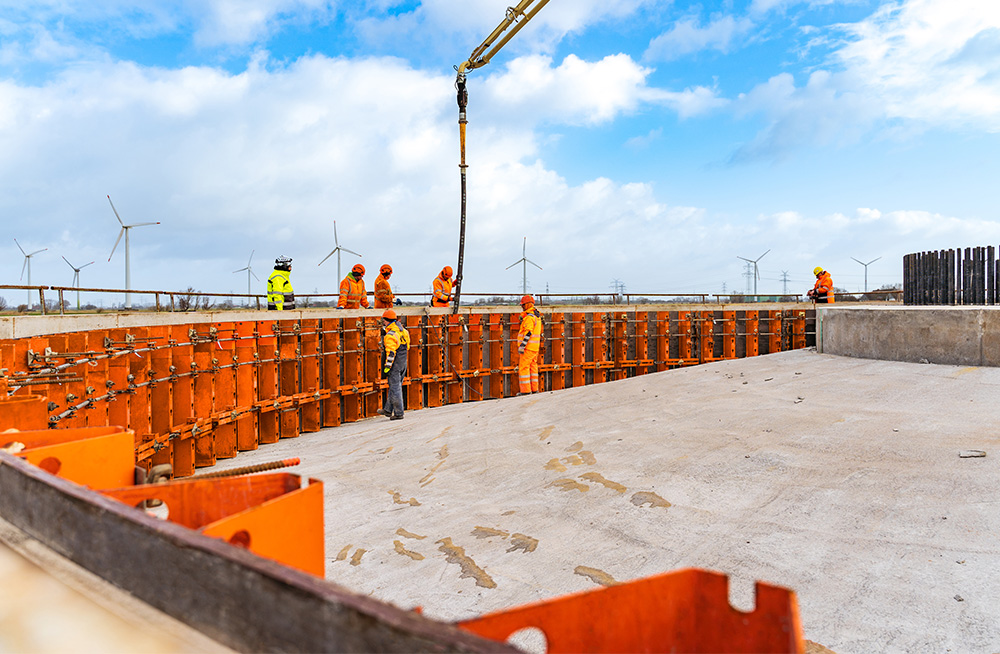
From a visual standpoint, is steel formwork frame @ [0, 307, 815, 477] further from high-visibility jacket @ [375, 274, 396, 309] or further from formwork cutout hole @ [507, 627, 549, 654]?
formwork cutout hole @ [507, 627, 549, 654]

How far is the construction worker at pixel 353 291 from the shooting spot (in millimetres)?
17828

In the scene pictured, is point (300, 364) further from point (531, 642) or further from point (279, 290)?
point (531, 642)

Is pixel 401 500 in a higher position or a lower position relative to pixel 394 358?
lower

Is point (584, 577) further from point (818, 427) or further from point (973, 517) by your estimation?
point (818, 427)

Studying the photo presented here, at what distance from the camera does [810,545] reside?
512 cm

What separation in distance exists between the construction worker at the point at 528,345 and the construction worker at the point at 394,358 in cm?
312

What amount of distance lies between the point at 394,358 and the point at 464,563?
9.24m

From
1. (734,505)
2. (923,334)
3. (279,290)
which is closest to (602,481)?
(734,505)

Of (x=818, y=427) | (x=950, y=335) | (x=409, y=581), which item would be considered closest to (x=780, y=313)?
(x=950, y=335)

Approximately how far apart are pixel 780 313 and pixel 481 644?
897 inches

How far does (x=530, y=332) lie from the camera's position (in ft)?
52.6

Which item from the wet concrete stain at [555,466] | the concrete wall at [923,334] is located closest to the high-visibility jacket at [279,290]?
the wet concrete stain at [555,466]

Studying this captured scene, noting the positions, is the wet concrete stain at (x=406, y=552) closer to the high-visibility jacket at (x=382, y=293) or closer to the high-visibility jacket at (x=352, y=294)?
the high-visibility jacket at (x=382, y=293)

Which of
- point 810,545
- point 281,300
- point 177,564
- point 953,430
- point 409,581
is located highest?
point 281,300
